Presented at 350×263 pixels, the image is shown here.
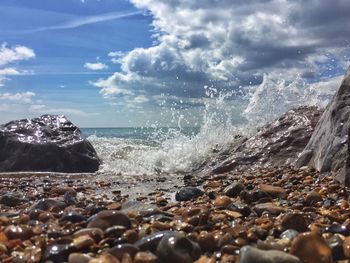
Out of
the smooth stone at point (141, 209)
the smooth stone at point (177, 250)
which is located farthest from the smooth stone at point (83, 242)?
the smooth stone at point (141, 209)

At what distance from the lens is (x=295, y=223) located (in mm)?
3016

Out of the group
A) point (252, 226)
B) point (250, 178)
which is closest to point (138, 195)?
point (250, 178)

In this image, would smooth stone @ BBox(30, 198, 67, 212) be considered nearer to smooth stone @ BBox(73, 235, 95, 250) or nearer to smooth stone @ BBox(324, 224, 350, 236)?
smooth stone @ BBox(73, 235, 95, 250)

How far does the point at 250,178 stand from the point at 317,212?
243 cm

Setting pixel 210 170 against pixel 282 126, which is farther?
pixel 282 126

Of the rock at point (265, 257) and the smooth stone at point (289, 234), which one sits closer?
the rock at point (265, 257)

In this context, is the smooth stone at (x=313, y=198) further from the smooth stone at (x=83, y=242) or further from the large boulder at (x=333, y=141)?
the smooth stone at (x=83, y=242)

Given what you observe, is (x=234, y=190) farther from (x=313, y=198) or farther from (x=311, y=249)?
(x=311, y=249)

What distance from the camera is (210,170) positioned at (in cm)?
808

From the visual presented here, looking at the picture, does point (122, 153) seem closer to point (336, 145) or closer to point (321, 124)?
point (321, 124)

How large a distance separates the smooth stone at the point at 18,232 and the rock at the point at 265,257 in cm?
156

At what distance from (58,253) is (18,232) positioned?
62 cm

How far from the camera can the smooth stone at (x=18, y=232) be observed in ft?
9.90

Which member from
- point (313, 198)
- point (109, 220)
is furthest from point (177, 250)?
point (313, 198)
